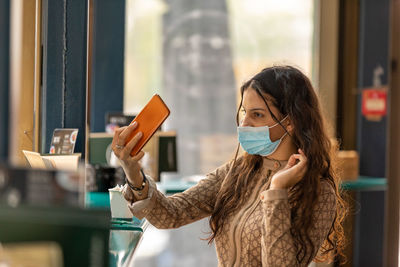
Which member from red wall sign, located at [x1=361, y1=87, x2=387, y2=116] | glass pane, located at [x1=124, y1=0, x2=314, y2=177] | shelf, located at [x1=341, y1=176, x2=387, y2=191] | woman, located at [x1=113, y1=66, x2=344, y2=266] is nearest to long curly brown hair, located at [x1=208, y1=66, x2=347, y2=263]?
woman, located at [x1=113, y1=66, x2=344, y2=266]

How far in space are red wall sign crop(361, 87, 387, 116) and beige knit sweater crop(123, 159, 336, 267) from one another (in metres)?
2.70

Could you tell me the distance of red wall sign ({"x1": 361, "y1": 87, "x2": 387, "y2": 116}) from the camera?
4445 mm

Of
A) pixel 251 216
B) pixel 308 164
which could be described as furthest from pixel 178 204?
pixel 308 164

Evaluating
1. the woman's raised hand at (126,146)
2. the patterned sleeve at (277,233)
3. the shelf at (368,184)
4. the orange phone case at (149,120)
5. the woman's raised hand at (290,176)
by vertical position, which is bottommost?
the shelf at (368,184)

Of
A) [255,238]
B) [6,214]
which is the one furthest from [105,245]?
[255,238]

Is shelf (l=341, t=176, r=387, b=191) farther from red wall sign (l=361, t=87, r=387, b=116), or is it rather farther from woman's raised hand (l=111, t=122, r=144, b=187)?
woman's raised hand (l=111, t=122, r=144, b=187)

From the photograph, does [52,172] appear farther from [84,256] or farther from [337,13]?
[337,13]

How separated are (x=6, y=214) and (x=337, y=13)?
13.8ft

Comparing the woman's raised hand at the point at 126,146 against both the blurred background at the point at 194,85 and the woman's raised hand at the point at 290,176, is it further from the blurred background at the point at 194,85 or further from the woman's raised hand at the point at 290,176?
the woman's raised hand at the point at 290,176

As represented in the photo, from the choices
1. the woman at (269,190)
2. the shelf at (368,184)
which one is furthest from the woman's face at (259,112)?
the shelf at (368,184)

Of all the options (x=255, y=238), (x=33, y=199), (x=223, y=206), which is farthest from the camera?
(x=223, y=206)

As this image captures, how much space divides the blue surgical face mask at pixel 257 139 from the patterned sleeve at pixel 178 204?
0.21 metres

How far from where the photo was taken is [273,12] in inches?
209

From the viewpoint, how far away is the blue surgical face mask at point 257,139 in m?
1.92
